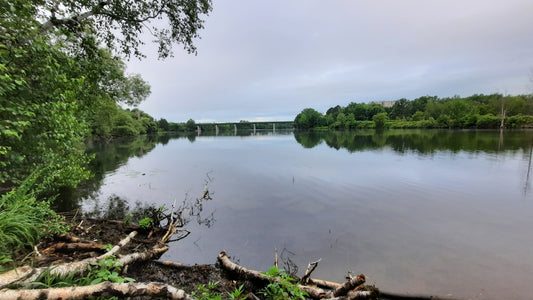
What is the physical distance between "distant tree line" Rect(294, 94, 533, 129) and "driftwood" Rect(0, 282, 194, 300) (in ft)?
353

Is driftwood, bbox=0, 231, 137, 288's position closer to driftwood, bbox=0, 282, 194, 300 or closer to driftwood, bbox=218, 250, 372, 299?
driftwood, bbox=0, 282, 194, 300

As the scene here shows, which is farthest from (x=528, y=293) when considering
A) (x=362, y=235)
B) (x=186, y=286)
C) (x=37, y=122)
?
(x=37, y=122)

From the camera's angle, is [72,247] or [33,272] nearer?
[33,272]

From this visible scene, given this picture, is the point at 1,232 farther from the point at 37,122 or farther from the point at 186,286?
the point at 186,286

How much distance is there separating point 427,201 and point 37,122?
15.4m

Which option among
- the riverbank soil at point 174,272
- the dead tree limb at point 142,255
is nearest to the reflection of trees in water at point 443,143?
the riverbank soil at point 174,272

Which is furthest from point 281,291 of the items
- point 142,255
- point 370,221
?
point 370,221

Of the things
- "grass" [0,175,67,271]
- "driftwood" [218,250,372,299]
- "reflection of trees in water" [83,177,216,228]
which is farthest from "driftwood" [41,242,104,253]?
"driftwood" [218,250,372,299]

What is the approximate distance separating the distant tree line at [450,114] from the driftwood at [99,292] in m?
108

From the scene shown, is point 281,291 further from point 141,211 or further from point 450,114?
point 450,114

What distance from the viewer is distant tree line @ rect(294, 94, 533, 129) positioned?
7731cm

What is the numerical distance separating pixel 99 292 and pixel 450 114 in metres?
122

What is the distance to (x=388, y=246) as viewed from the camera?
23.9 feet

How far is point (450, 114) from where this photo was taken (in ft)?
309
